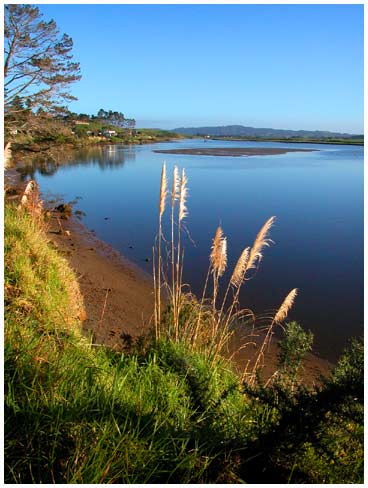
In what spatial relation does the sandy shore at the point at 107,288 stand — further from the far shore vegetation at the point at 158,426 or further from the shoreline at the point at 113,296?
the far shore vegetation at the point at 158,426

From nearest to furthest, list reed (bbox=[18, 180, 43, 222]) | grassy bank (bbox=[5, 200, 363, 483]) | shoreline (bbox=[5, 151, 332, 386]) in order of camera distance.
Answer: grassy bank (bbox=[5, 200, 363, 483])
shoreline (bbox=[5, 151, 332, 386])
reed (bbox=[18, 180, 43, 222])

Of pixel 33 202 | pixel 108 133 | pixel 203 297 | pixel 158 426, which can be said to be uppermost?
pixel 108 133

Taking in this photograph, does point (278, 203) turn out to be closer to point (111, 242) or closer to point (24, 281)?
point (111, 242)

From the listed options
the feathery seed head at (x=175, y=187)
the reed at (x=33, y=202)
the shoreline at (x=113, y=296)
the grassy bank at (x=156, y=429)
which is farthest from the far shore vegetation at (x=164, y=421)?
the reed at (x=33, y=202)

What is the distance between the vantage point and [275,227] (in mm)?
13992

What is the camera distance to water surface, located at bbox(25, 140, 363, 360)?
26.1ft

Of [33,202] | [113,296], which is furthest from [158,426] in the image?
[113,296]

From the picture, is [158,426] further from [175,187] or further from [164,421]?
[175,187]

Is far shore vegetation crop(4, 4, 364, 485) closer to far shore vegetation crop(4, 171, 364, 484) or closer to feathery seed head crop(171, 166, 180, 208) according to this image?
far shore vegetation crop(4, 171, 364, 484)

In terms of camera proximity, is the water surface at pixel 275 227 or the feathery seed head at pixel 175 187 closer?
the feathery seed head at pixel 175 187

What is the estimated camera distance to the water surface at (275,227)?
7.96 m

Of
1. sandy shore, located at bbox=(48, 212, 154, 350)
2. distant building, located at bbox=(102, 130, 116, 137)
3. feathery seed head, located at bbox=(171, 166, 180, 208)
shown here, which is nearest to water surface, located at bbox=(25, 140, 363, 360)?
sandy shore, located at bbox=(48, 212, 154, 350)

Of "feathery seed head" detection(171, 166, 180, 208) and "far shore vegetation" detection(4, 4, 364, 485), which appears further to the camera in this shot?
"feathery seed head" detection(171, 166, 180, 208)

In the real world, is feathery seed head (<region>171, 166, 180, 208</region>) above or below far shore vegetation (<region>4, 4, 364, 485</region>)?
above
